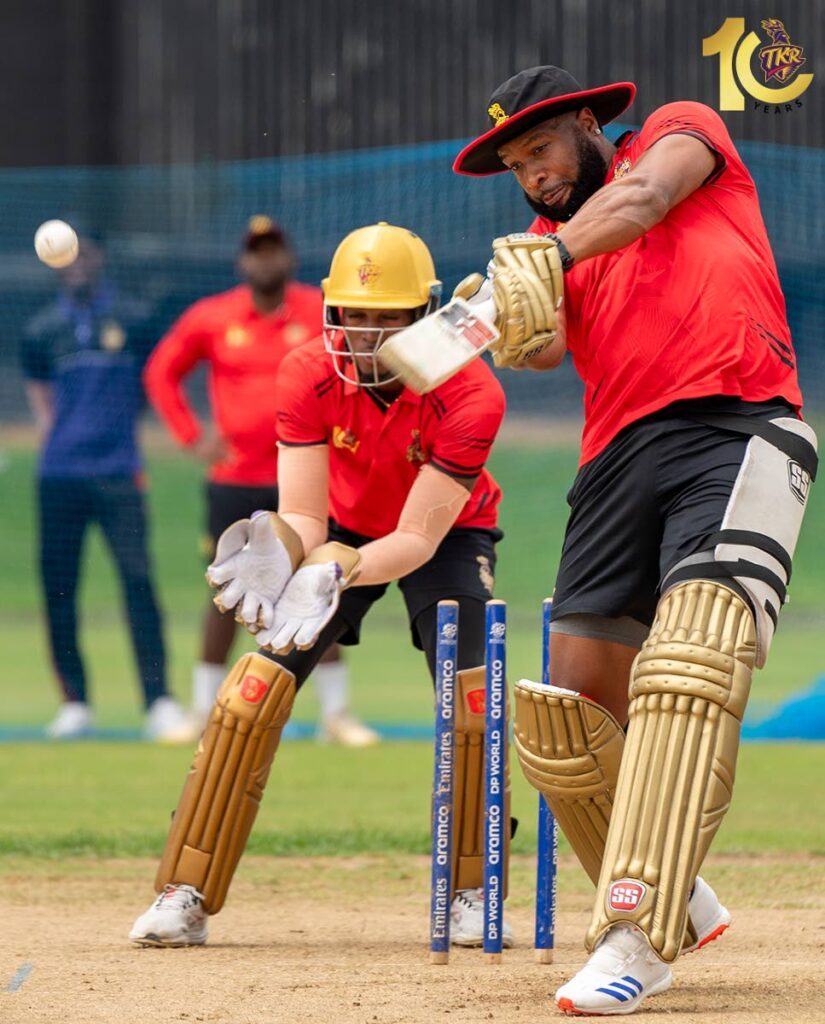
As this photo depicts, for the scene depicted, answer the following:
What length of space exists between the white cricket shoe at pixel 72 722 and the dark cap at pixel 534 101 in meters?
5.46

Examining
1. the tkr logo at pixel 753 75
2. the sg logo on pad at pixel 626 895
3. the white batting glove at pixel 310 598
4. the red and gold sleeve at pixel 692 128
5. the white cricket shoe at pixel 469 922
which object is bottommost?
the white cricket shoe at pixel 469 922

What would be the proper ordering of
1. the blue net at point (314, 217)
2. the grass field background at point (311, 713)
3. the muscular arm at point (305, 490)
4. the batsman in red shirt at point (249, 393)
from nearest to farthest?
the muscular arm at point (305, 490)
the grass field background at point (311, 713)
the batsman in red shirt at point (249, 393)
the blue net at point (314, 217)

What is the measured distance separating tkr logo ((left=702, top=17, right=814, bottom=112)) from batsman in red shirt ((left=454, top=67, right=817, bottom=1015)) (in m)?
0.52

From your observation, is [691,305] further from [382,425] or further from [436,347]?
[382,425]

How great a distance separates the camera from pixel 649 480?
13.0 feet

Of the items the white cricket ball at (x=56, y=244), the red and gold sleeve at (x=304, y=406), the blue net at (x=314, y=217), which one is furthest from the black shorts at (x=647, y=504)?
the blue net at (x=314, y=217)

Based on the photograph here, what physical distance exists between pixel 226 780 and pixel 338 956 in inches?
21.7

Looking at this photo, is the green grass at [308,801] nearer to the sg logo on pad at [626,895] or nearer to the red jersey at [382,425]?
the red jersey at [382,425]

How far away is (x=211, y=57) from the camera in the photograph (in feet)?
77.5

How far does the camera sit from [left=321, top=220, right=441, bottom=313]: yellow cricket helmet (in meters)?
4.95

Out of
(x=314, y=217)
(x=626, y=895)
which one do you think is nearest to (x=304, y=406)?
(x=626, y=895)

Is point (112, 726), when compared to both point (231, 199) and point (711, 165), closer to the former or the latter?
point (231, 199)

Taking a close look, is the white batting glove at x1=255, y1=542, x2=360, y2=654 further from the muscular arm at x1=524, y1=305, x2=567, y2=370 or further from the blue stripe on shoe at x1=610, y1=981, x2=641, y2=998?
the blue stripe on shoe at x1=610, y1=981, x2=641, y2=998

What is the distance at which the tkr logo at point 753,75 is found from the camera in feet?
15.1
